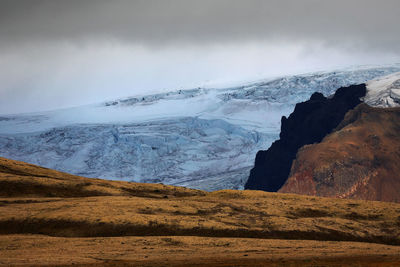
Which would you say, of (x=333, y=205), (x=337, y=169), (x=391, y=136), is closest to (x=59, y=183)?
(x=333, y=205)

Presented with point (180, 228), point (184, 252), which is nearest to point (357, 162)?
point (180, 228)

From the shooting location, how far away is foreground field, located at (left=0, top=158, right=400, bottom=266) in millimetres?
34844

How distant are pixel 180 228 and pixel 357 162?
426ft

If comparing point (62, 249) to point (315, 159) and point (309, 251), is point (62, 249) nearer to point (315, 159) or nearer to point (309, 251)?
point (309, 251)

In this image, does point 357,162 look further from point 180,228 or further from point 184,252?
point 184,252

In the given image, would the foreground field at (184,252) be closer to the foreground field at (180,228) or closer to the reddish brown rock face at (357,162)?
the foreground field at (180,228)

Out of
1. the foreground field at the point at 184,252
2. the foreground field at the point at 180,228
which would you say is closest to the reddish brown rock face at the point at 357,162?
the foreground field at the point at 180,228

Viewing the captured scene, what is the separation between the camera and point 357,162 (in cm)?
16812

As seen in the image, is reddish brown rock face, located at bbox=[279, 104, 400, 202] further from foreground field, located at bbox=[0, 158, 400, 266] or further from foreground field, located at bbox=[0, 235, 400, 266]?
foreground field, located at bbox=[0, 235, 400, 266]

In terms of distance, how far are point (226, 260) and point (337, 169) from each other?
138m

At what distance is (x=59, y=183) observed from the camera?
207 ft

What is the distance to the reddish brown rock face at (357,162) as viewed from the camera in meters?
160

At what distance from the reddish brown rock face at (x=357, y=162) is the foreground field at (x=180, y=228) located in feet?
319

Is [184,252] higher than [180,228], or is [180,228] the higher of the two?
[184,252]
